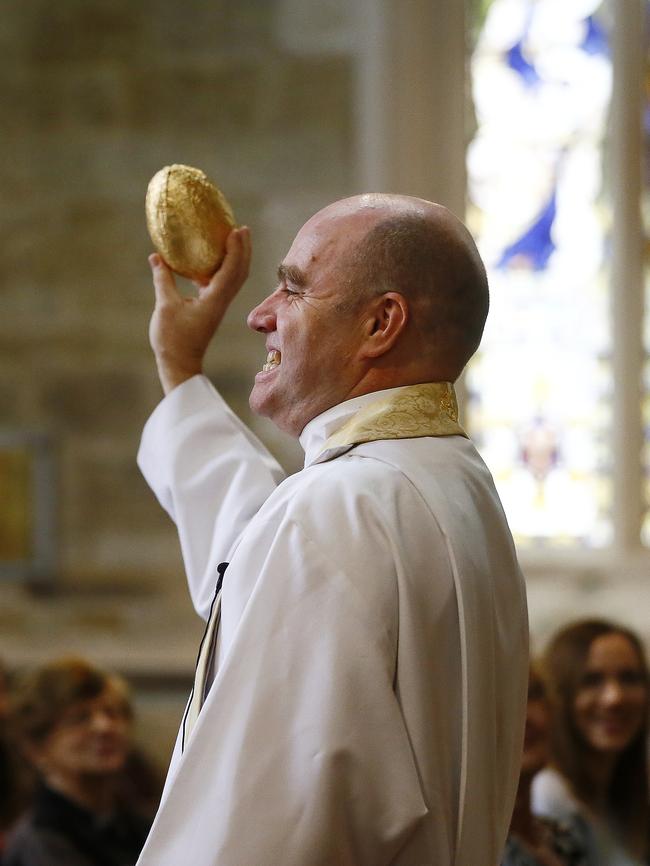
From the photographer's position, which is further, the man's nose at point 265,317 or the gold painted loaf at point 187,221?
the gold painted loaf at point 187,221

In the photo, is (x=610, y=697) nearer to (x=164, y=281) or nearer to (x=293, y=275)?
(x=164, y=281)

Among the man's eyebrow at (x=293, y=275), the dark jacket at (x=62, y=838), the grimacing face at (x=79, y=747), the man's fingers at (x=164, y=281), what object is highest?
the man's eyebrow at (x=293, y=275)

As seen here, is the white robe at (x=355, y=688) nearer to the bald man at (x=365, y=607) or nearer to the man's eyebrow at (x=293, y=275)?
the bald man at (x=365, y=607)

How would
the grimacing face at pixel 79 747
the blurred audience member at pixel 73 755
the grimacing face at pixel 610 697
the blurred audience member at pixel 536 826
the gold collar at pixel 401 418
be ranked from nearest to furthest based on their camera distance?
the gold collar at pixel 401 418, the blurred audience member at pixel 536 826, the blurred audience member at pixel 73 755, the grimacing face at pixel 79 747, the grimacing face at pixel 610 697

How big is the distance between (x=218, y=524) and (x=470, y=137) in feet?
14.4

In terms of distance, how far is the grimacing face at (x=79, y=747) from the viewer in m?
4.23

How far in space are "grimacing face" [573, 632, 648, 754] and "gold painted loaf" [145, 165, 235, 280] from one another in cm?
250


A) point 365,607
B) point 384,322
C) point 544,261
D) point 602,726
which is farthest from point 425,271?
point 544,261

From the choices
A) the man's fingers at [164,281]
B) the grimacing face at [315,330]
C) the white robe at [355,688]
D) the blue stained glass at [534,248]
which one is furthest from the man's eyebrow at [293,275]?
the blue stained glass at [534,248]

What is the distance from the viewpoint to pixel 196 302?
2.34 meters

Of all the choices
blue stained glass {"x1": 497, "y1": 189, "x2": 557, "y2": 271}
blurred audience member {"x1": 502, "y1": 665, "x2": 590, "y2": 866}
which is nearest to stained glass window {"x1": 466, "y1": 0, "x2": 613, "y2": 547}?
blue stained glass {"x1": 497, "y1": 189, "x2": 557, "y2": 271}

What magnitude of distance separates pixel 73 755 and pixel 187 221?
7.92 ft

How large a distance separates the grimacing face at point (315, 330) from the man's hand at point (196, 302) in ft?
1.18

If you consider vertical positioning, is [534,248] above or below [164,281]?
below
